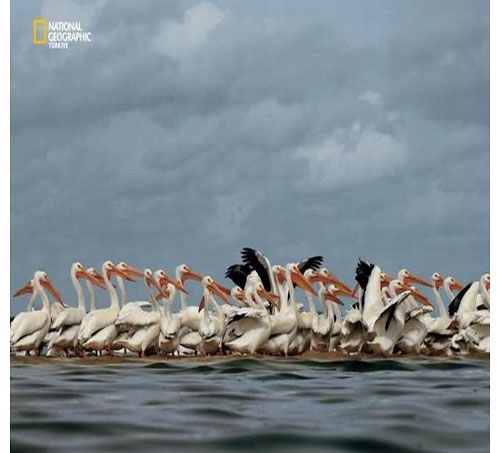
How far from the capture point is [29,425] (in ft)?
27.3

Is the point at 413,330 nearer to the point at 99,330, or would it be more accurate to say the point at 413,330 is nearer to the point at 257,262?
the point at 257,262

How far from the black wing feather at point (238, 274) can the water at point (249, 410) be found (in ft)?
19.1

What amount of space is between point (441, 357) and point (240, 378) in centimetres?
432

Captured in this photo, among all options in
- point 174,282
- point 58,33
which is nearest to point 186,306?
point 174,282

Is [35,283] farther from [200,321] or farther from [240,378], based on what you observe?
[240,378]

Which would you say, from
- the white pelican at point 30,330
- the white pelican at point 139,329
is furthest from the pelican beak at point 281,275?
the white pelican at point 30,330

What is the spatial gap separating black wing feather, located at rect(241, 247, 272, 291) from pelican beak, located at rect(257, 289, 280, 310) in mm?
269

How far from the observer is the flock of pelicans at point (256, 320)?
14.7 meters

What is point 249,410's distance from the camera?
29.7 feet

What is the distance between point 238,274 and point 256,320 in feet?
11.9

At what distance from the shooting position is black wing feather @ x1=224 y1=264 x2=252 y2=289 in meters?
18.2
